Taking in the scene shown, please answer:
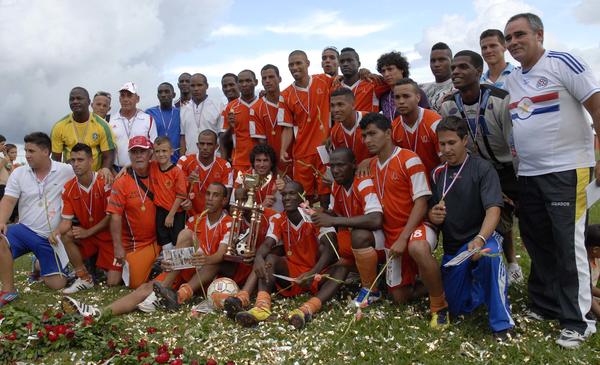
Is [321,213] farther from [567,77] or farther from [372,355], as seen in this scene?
[567,77]

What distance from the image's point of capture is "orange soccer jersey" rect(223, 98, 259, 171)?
879 centimetres

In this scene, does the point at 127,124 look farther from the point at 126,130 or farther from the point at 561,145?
the point at 561,145

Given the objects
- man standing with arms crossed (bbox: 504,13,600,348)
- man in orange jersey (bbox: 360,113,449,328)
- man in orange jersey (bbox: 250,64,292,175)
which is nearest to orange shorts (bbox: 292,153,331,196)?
man in orange jersey (bbox: 250,64,292,175)

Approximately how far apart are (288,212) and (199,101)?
166 inches

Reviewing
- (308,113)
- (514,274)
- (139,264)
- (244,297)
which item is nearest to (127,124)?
(139,264)

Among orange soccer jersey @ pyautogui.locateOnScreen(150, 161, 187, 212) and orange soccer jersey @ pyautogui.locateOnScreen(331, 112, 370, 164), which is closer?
orange soccer jersey @ pyautogui.locateOnScreen(331, 112, 370, 164)

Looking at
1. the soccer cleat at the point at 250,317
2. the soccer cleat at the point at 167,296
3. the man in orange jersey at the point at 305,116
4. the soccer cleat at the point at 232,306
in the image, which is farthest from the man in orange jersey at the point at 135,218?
the soccer cleat at the point at 250,317

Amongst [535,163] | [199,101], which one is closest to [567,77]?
[535,163]

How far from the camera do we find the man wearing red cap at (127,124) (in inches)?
361

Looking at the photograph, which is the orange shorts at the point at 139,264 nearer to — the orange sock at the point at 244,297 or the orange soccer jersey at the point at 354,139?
the orange sock at the point at 244,297

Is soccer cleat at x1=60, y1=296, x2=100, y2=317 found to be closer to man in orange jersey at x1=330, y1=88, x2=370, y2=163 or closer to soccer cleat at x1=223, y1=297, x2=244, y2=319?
soccer cleat at x1=223, y1=297, x2=244, y2=319

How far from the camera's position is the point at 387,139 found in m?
5.98

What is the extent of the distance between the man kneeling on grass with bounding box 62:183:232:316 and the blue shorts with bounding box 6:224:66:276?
2128 mm

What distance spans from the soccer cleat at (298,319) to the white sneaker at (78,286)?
3.85m
